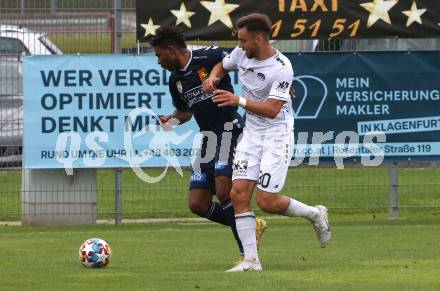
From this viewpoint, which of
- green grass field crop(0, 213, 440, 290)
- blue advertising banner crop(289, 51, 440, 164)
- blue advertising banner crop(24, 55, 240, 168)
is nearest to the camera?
green grass field crop(0, 213, 440, 290)

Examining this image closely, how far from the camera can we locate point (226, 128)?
11.1 metres

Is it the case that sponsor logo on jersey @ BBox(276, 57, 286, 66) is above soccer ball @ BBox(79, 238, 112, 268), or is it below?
above

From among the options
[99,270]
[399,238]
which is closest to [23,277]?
[99,270]

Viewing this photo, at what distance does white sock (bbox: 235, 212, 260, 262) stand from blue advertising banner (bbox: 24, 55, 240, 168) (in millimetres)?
6408

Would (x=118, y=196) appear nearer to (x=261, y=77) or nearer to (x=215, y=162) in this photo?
(x=215, y=162)

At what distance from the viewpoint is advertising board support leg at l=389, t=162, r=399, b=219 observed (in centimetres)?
1719

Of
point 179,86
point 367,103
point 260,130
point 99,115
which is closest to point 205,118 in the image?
point 179,86

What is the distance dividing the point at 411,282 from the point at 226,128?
2.69m

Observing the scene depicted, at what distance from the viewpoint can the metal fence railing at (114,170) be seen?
16828mm

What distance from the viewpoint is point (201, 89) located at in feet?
36.3

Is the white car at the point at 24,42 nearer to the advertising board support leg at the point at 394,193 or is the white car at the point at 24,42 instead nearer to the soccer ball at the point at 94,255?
the advertising board support leg at the point at 394,193

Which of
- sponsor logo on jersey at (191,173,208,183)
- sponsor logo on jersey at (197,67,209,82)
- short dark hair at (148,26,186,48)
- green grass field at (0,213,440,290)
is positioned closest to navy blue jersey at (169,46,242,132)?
sponsor logo on jersey at (197,67,209,82)

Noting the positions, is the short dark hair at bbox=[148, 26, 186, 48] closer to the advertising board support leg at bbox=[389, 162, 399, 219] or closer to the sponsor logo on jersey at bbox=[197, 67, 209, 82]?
the sponsor logo on jersey at bbox=[197, 67, 209, 82]

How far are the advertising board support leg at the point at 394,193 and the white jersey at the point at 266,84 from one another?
696 cm
